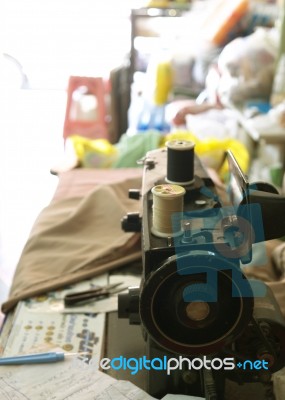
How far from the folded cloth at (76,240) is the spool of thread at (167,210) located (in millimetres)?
413

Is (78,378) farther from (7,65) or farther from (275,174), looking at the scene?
(7,65)

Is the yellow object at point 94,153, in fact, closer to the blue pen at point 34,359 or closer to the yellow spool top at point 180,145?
the yellow spool top at point 180,145

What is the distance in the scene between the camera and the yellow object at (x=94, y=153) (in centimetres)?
190

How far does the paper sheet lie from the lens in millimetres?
815

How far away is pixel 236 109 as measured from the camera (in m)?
2.50

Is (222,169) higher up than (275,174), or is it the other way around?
(222,169)

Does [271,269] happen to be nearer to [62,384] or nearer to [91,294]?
[91,294]

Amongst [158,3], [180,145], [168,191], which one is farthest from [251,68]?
[168,191]

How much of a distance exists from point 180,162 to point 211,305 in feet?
0.99

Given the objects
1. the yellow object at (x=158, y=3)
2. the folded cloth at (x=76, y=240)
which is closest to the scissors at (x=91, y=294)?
the folded cloth at (x=76, y=240)

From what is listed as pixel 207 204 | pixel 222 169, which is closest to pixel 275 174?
pixel 222 169

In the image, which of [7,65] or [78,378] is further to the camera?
[7,65]

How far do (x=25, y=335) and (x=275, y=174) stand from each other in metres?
1.41

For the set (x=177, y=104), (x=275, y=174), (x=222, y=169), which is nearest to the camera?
(x=222, y=169)
